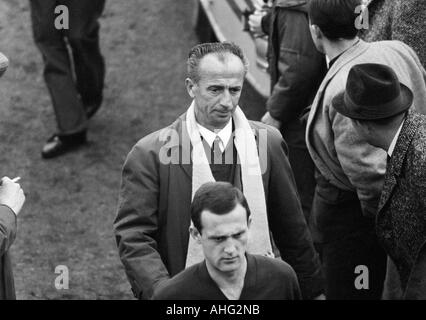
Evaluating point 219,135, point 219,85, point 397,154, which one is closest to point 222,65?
point 219,85

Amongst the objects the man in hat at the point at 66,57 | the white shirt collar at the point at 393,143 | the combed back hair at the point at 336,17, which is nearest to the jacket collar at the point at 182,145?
the white shirt collar at the point at 393,143

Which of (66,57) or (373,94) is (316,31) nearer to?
(373,94)

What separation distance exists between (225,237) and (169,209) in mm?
709

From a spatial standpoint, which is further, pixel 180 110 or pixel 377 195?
pixel 180 110

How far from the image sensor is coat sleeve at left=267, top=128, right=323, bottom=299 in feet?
14.9

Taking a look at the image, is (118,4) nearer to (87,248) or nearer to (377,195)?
(87,248)

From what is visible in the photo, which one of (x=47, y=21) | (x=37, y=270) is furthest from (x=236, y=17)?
(x=37, y=270)

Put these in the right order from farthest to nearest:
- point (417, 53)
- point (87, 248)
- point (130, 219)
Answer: point (87, 248), point (417, 53), point (130, 219)

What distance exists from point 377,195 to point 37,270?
2.33 meters

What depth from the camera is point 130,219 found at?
4.41 meters

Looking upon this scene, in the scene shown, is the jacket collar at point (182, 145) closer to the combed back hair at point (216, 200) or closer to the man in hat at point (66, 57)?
the combed back hair at point (216, 200)

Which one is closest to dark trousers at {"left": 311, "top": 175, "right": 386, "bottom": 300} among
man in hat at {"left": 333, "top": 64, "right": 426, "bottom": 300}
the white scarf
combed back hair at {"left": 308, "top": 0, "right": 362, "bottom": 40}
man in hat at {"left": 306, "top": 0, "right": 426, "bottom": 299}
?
man in hat at {"left": 306, "top": 0, "right": 426, "bottom": 299}

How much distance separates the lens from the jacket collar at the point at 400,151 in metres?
4.40

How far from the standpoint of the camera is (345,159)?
495 cm
